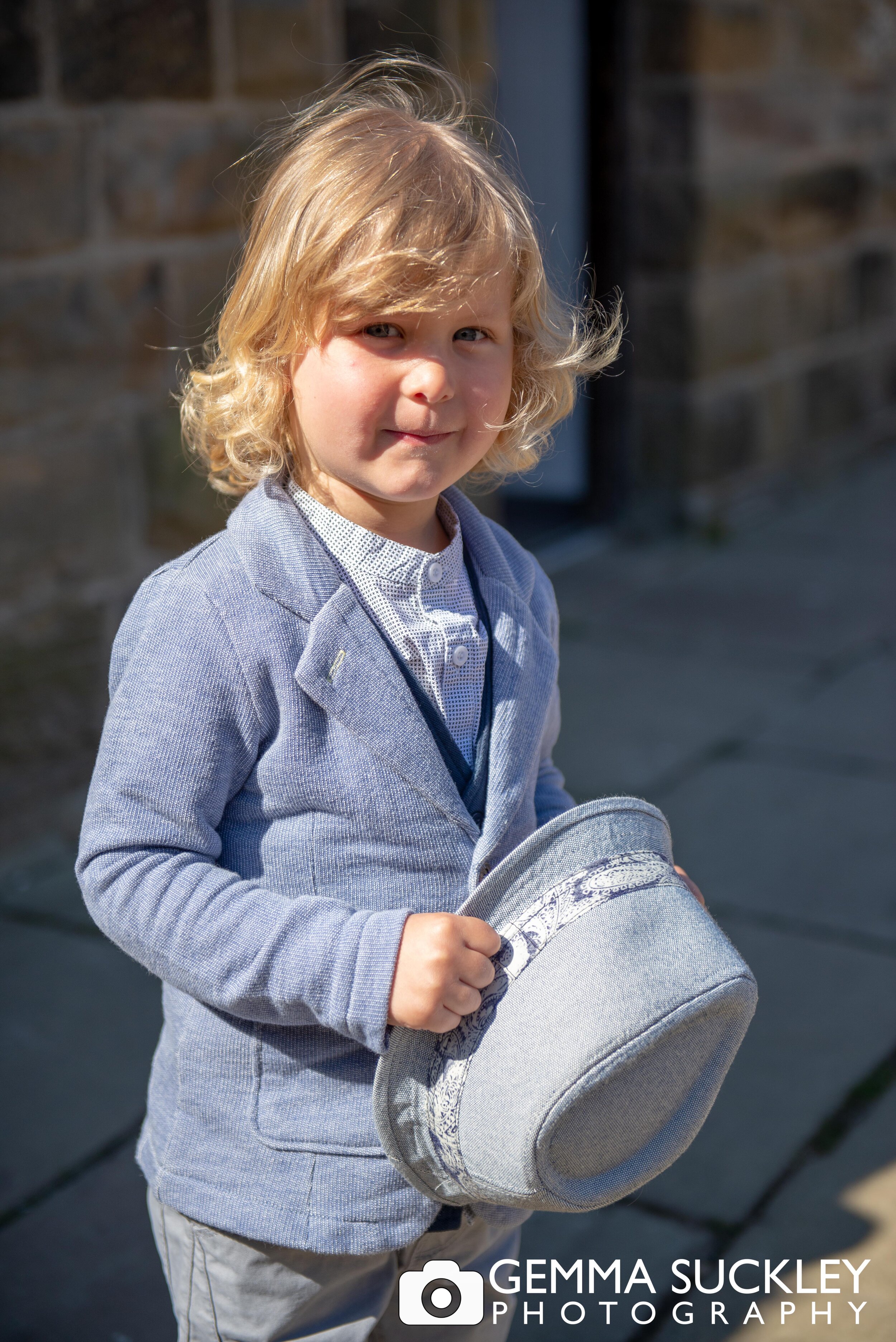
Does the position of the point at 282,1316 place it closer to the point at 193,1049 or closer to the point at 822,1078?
the point at 193,1049

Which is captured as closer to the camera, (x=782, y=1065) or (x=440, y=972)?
(x=440, y=972)

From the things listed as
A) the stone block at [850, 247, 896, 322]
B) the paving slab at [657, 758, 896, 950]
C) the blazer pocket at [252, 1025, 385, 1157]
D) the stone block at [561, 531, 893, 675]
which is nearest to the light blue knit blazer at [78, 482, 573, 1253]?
the blazer pocket at [252, 1025, 385, 1157]

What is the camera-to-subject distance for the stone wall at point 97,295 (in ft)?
10.2

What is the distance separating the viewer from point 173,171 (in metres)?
3.40

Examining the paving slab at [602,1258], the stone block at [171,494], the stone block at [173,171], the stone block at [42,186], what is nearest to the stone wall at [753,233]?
the stone block at [173,171]

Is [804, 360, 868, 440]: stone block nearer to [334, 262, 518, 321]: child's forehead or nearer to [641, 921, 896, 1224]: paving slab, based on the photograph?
[641, 921, 896, 1224]: paving slab

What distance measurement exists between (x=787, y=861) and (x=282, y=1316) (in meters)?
2.18

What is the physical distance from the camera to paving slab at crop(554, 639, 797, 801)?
385 centimetres

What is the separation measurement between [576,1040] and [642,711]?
323 cm

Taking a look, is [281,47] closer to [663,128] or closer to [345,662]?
[663,128]

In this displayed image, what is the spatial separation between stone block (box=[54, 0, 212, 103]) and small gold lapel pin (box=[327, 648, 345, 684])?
236 centimetres

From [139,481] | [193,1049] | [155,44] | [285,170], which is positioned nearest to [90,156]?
[155,44]

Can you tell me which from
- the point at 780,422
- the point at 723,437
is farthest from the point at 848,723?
the point at 780,422

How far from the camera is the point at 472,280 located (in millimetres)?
1280
